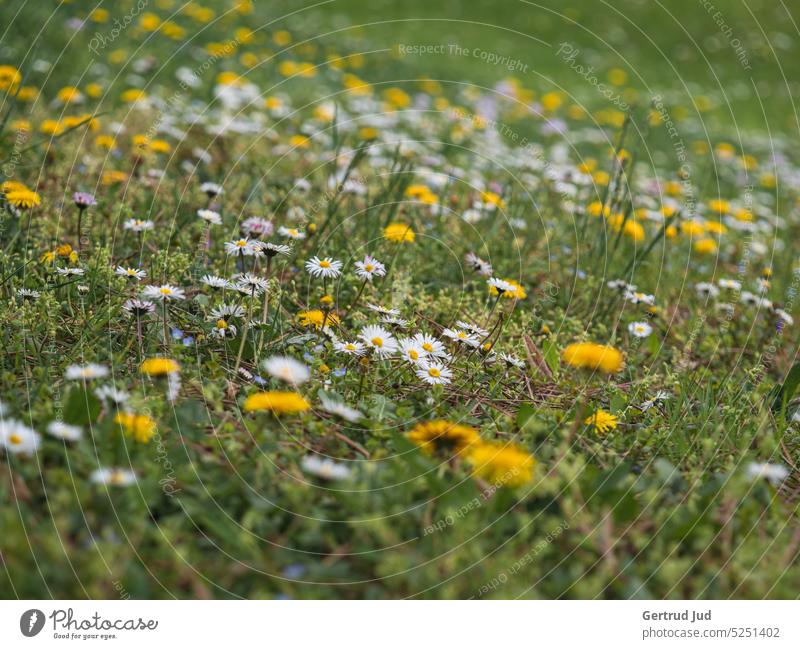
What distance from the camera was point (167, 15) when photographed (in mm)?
7277

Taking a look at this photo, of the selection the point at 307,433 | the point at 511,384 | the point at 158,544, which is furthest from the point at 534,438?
the point at 158,544

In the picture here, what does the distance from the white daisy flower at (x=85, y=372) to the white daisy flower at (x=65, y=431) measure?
17 centimetres

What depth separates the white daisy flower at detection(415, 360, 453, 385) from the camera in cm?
227

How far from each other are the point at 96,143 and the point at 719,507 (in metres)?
3.74

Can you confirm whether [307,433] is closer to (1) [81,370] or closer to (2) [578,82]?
(1) [81,370]

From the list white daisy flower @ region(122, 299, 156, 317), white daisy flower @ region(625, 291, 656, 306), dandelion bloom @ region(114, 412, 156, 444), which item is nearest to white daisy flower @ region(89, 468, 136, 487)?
dandelion bloom @ region(114, 412, 156, 444)

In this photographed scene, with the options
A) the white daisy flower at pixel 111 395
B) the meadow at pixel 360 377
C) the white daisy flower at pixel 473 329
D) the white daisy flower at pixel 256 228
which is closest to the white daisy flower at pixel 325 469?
the meadow at pixel 360 377

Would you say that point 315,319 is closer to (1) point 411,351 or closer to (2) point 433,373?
(1) point 411,351

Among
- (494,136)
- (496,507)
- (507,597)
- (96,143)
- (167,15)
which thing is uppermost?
(167,15)

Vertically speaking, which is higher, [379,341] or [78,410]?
[379,341]

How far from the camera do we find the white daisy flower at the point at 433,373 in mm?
2269
